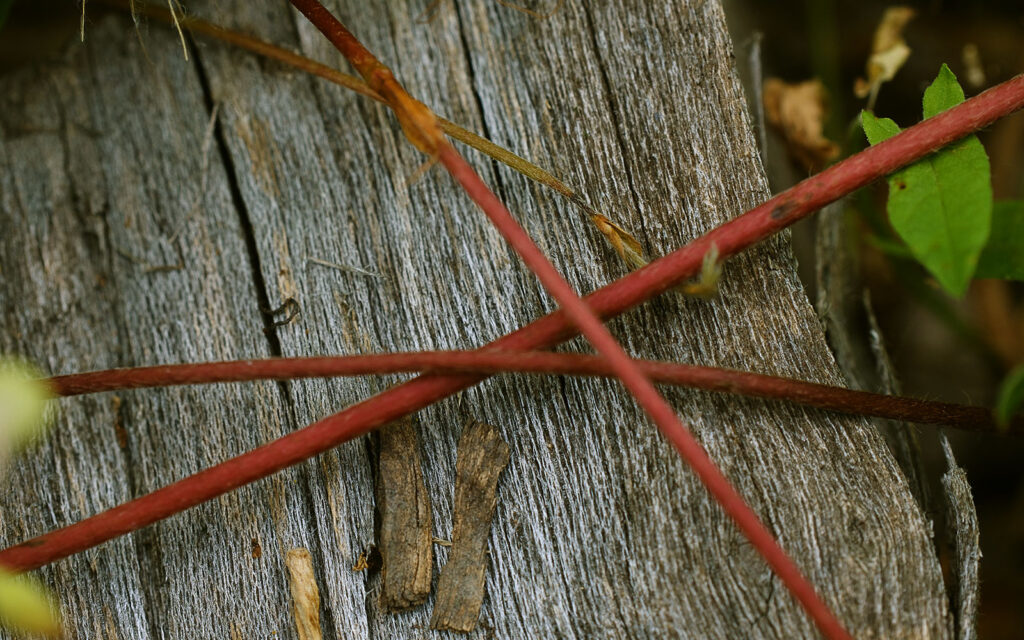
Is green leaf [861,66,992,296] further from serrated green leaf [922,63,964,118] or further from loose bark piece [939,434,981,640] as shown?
loose bark piece [939,434,981,640]

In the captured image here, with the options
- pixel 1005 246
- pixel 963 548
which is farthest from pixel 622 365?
pixel 1005 246

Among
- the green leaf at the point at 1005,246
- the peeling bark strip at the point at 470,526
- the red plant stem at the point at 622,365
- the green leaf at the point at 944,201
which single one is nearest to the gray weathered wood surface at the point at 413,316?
the peeling bark strip at the point at 470,526

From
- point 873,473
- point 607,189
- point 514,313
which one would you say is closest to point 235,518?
point 514,313

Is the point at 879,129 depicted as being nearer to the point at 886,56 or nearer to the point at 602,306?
Result: the point at 602,306

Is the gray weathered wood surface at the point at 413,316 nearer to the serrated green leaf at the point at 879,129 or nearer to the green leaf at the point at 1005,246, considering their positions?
the serrated green leaf at the point at 879,129

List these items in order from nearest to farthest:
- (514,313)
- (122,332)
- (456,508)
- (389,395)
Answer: (389,395) → (456,508) → (514,313) → (122,332)

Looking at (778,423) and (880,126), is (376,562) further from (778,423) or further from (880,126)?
(880,126)
